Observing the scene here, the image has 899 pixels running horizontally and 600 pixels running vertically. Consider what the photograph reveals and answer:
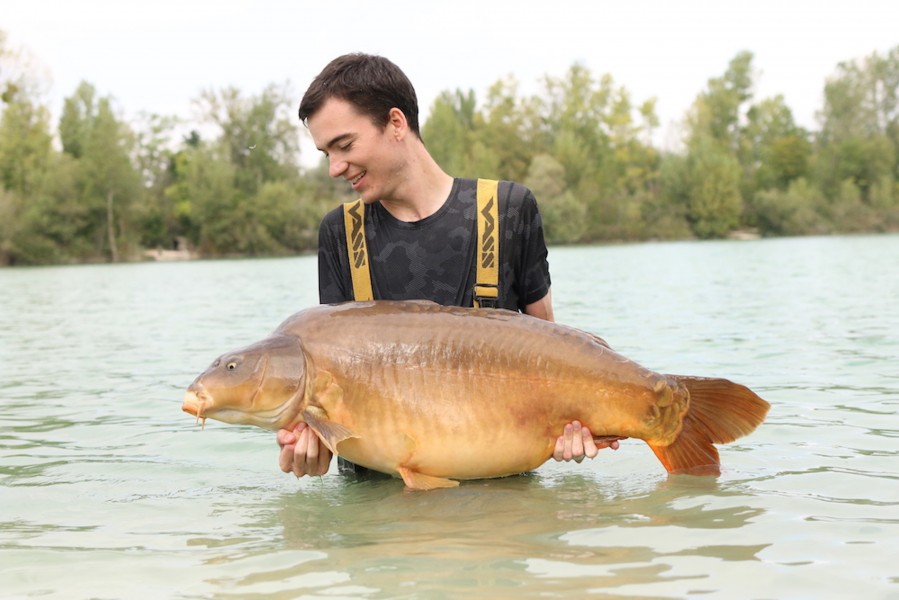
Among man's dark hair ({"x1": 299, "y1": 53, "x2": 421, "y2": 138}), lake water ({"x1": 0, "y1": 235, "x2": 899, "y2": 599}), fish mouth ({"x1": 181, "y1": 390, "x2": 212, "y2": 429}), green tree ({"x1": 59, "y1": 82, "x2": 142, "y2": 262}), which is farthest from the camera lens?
green tree ({"x1": 59, "y1": 82, "x2": 142, "y2": 262})

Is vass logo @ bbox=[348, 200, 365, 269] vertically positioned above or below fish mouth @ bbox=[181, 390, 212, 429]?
above

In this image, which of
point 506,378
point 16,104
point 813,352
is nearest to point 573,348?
point 506,378

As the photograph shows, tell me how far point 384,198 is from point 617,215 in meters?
79.7

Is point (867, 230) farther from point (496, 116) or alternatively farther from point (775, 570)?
point (775, 570)

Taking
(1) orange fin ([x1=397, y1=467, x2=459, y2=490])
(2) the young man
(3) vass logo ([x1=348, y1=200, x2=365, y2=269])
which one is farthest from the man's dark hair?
(1) orange fin ([x1=397, y1=467, x2=459, y2=490])

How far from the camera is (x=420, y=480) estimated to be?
3871 mm

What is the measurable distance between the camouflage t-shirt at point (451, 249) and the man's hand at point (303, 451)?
0.87 meters

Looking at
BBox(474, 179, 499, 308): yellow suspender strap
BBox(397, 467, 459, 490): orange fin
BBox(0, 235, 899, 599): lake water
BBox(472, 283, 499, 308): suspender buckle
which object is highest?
BBox(474, 179, 499, 308): yellow suspender strap

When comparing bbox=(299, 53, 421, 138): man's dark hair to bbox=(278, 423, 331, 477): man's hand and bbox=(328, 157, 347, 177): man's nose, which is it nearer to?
bbox=(328, 157, 347, 177): man's nose

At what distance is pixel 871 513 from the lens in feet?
12.8

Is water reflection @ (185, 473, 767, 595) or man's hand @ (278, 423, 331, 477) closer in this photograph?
water reflection @ (185, 473, 767, 595)

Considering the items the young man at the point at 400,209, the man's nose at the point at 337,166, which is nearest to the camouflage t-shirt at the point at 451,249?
the young man at the point at 400,209

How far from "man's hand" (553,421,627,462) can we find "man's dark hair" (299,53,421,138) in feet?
4.93

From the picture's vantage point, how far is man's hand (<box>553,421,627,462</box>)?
12.6 ft
